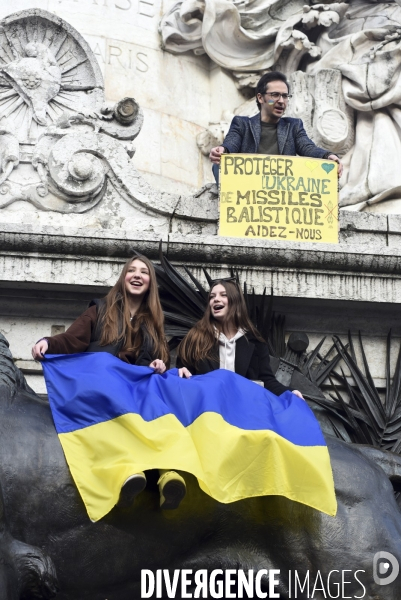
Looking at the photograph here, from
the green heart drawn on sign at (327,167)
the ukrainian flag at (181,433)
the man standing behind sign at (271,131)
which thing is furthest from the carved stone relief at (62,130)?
the ukrainian flag at (181,433)

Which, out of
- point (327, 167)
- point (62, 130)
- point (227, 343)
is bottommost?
point (227, 343)

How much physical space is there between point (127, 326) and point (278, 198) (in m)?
2.07

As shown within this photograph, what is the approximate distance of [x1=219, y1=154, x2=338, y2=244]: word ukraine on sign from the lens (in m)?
10.9

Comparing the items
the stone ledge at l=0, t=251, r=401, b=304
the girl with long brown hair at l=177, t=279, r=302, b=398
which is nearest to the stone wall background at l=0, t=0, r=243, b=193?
the stone ledge at l=0, t=251, r=401, b=304

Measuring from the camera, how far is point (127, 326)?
934 centimetres

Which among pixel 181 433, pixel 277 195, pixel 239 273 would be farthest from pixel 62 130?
pixel 181 433

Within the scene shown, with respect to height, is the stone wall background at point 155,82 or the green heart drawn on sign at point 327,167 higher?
the stone wall background at point 155,82

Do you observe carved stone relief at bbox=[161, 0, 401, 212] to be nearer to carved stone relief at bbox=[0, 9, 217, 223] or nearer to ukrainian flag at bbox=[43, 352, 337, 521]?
carved stone relief at bbox=[0, 9, 217, 223]

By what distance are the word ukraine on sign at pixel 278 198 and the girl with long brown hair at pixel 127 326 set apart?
1415mm

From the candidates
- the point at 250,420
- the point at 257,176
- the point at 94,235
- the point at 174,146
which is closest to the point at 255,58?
the point at 174,146

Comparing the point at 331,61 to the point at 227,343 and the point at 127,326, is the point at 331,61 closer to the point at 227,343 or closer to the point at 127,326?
the point at 227,343

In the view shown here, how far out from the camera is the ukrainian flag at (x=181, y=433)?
8.40m

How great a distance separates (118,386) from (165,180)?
4.81 meters

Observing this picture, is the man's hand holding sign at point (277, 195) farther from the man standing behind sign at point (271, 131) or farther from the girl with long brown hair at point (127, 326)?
the girl with long brown hair at point (127, 326)
